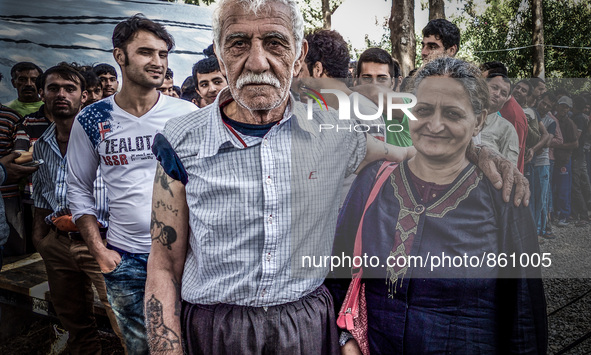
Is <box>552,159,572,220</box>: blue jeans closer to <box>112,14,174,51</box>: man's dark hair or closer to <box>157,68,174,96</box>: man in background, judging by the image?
<box>112,14,174,51</box>: man's dark hair

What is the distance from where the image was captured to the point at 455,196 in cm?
156

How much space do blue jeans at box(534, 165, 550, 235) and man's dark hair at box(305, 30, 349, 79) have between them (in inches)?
52.9

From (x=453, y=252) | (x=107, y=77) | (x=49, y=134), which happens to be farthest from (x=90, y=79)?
(x=453, y=252)

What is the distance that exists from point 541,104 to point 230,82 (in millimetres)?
1472

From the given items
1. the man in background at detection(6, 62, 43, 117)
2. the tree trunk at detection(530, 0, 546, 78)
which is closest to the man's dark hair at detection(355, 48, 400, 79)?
Result: the tree trunk at detection(530, 0, 546, 78)

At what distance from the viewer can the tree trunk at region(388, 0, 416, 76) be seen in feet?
7.96

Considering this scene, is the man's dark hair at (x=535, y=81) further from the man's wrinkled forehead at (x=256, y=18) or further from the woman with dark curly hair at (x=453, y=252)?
the man's wrinkled forehead at (x=256, y=18)

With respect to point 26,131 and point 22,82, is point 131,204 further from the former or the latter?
point 22,82

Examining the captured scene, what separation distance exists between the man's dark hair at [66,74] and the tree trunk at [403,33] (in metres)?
2.21

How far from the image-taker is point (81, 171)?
242 cm

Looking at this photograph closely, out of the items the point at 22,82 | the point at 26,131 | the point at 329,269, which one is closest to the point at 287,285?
the point at 329,269

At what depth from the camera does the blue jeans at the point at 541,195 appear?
5.96ft

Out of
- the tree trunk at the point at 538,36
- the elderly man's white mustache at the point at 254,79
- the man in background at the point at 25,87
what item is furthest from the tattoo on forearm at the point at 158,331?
the man in background at the point at 25,87

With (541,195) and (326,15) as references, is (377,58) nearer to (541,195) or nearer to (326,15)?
(326,15)
